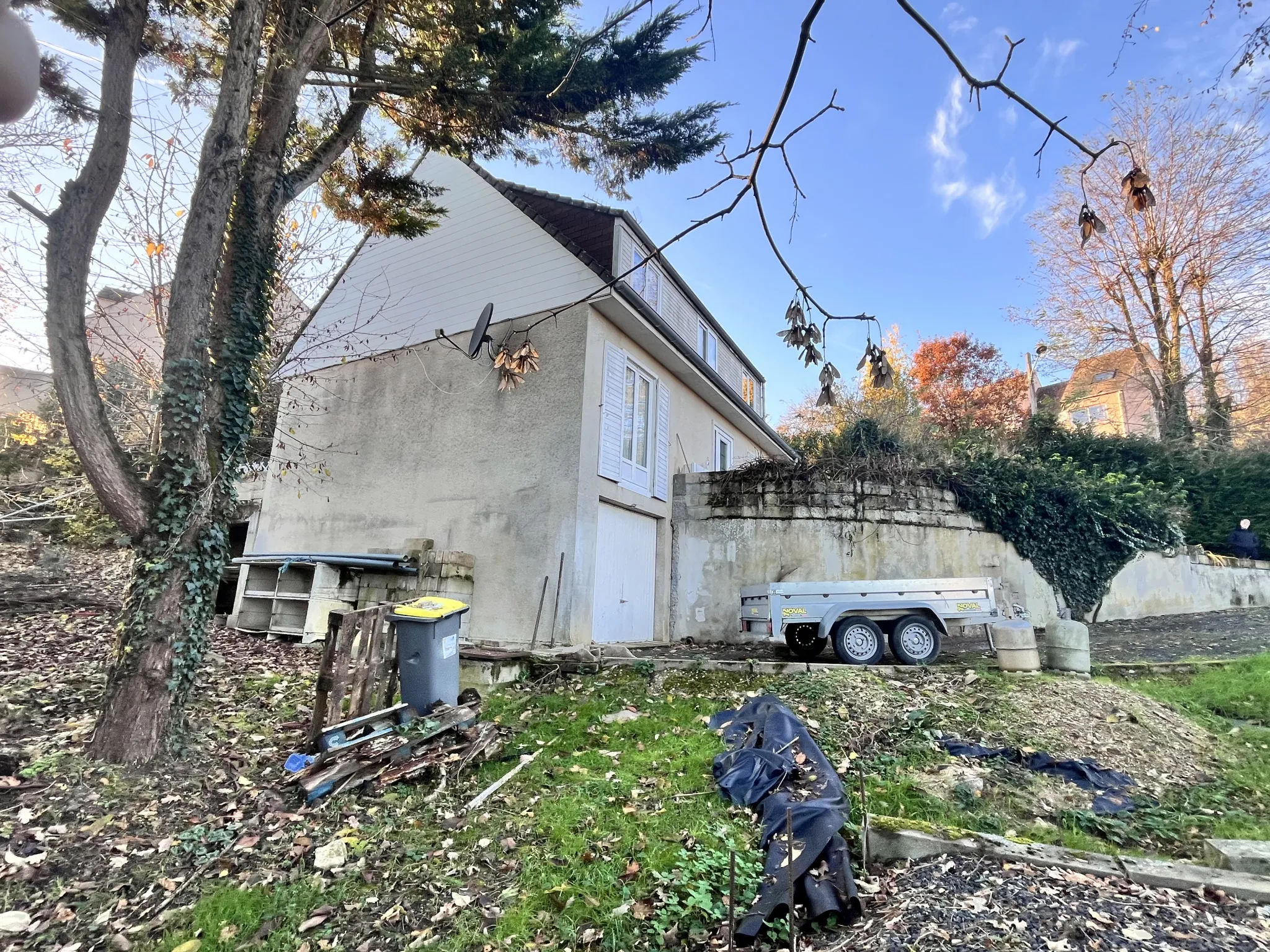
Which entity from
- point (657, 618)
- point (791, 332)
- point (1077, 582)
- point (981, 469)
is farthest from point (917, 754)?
point (1077, 582)

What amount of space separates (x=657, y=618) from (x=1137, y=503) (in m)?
11.5

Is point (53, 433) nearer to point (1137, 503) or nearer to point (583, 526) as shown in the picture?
point (583, 526)

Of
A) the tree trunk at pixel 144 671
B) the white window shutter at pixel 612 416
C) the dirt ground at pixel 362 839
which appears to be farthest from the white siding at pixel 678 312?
the dirt ground at pixel 362 839

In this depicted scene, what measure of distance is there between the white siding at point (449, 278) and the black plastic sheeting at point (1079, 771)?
776cm

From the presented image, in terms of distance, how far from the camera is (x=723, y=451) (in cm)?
1549

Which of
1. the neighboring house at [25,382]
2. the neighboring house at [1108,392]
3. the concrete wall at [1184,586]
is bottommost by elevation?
the concrete wall at [1184,586]

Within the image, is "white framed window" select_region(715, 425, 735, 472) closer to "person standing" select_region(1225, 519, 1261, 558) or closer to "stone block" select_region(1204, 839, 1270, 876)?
"stone block" select_region(1204, 839, 1270, 876)

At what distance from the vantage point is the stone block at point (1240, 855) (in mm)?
3107

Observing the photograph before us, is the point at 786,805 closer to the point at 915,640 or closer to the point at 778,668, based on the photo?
the point at 778,668

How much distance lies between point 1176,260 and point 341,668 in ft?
83.2

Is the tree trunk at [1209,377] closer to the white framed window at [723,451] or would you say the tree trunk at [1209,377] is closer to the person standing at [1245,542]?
the person standing at [1245,542]

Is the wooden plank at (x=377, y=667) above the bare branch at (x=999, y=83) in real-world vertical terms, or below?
below

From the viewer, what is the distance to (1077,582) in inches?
500

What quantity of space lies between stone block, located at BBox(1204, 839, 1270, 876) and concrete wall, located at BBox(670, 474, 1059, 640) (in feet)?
27.0
